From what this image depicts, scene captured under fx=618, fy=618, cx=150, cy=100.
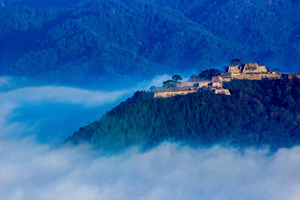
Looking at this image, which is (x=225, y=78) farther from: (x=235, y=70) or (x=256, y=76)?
(x=256, y=76)

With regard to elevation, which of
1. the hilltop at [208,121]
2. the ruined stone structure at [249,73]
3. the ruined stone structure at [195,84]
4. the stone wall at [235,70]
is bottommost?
the hilltop at [208,121]

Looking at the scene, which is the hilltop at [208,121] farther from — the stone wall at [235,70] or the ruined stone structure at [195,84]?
the stone wall at [235,70]

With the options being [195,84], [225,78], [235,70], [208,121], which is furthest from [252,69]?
[208,121]

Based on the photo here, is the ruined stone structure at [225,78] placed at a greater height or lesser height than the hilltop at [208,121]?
greater

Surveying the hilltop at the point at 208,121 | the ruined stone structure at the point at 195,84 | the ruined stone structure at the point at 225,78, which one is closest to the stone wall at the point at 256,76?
the ruined stone structure at the point at 225,78

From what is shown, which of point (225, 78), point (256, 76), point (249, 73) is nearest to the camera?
point (256, 76)

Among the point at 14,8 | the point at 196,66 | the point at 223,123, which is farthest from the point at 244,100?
the point at 14,8

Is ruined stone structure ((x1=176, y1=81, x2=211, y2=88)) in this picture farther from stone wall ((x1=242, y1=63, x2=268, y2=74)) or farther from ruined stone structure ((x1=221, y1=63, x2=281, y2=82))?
stone wall ((x1=242, y1=63, x2=268, y2=74))

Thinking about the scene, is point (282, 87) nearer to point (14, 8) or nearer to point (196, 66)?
point (196, 66)
